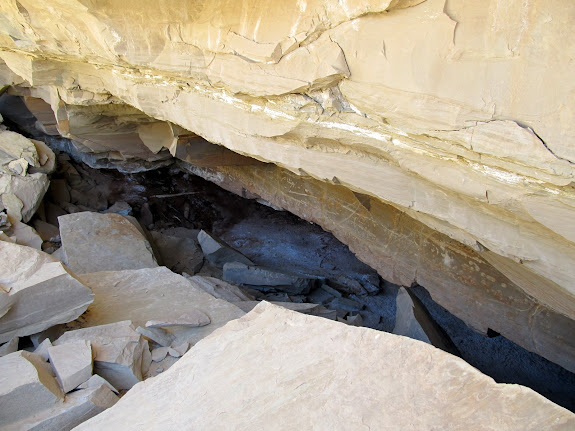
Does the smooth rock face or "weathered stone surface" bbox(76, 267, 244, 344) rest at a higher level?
the smooth rock face

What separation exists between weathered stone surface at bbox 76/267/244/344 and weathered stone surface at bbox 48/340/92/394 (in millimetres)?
567

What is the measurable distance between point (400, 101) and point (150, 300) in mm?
2373

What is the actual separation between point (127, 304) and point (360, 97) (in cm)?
228

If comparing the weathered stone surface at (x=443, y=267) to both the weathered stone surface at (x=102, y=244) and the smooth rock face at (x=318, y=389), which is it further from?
the smooth rock face at (x=318, y=389)

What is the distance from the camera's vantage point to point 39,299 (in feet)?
8.67

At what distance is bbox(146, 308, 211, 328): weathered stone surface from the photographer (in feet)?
8.89

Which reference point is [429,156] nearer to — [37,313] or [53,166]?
[37,313]

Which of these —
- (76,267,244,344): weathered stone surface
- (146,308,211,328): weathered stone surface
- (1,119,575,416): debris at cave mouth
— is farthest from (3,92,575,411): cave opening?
(146,308,211,328): weathered stone surface

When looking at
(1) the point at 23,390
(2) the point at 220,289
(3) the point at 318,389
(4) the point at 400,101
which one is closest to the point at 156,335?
(1) the point at 23,390

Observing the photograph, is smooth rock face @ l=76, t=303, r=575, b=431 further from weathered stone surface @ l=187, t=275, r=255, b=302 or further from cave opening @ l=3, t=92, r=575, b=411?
cave opening @ l=3, t=92, r=575, b=411

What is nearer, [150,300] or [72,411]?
[72,411]

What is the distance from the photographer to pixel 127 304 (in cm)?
324

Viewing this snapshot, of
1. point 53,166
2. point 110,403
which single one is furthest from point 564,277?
point 53,166

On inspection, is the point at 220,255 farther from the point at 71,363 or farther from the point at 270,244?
the point at 71,363
